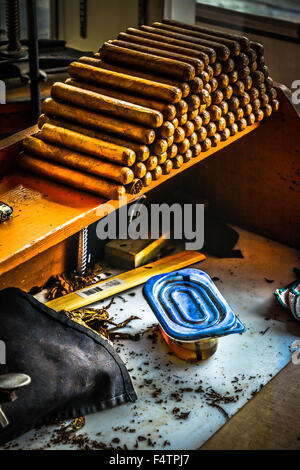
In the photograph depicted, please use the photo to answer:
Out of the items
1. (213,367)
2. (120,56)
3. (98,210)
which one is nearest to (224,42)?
(120,56)

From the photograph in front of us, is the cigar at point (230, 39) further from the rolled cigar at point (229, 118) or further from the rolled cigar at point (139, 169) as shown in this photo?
the rolled cigar at point (139, 169)

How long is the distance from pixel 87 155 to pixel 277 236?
1.89 metres

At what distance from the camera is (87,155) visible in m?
3.30

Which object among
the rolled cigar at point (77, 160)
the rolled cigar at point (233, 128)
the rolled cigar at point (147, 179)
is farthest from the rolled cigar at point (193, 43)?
the rolled cigar at point (77, 160)

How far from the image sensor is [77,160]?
10.7 feet


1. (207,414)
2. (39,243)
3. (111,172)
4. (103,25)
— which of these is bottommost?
(207,414)

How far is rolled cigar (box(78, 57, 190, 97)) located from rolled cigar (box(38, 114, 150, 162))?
391 mm

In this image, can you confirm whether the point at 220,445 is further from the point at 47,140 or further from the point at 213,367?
the point at 47,140

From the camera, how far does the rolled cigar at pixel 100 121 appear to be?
314cm

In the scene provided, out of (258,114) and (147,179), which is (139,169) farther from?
(258,114)

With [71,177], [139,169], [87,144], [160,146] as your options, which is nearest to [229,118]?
[160,146]

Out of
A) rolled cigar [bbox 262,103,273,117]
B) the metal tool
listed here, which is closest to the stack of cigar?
rolled cigar [bbox 262,103,273,117]

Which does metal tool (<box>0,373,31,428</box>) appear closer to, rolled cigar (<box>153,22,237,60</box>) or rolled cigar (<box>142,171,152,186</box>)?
rolled cigar (<box>142,171,152,186</box>)

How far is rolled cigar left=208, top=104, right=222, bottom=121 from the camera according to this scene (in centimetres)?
345
